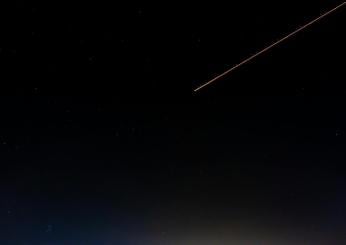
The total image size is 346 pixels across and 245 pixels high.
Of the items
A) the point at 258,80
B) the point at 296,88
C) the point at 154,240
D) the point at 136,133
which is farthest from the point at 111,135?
the point at 296,88

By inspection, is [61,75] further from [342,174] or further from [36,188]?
[342,174]

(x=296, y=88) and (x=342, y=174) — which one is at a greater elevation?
(x=296, y=88)

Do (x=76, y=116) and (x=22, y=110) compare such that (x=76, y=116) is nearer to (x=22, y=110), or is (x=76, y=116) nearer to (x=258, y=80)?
(x=22, y=110)

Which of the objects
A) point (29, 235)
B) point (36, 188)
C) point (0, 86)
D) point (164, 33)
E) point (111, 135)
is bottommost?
point (29, 235)

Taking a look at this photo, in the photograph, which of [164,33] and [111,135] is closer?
[164,33]

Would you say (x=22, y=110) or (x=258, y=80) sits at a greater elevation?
(x=258, y=80)

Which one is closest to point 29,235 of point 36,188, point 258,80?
point 36,188

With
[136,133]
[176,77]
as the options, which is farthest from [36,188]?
[176,77]

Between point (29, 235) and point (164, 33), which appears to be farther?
point (29, 235)
